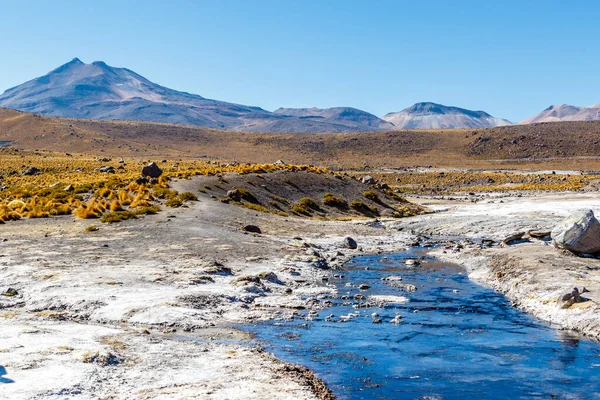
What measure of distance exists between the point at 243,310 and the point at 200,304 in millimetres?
1532

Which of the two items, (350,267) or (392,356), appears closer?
(392,356)

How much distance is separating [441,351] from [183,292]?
9.62 m

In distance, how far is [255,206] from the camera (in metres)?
47.1

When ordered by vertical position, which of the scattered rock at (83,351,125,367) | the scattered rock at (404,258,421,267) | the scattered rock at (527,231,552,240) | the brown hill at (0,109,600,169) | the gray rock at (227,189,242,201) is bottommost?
the scattered rock at (83,351,125,367)

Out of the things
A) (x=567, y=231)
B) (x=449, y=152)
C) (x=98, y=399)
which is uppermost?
(x=449, y=152)

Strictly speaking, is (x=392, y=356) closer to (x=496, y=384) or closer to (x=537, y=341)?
(x=496, y=384)

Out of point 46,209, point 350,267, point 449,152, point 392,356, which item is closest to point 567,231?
point 350,267

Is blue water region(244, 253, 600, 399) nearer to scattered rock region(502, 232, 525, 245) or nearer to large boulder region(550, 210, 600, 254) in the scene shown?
large boulder region(550, 210, 600, 254)

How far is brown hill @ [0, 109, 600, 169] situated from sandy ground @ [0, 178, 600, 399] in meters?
114

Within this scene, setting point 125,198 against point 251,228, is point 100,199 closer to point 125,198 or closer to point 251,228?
point 125,198

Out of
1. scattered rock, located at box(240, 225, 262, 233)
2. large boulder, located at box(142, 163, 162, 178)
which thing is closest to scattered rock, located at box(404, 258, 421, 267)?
scattered rock, located at box(240, 225, 262, 233)

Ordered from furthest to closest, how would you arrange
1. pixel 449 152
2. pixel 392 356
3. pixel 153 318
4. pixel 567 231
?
pixel 449 152 < pixel 567 231 < pixel 153 318 < pixel 392 356

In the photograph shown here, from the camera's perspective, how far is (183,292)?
21062 millimetres

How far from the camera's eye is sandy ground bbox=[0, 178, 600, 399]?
13.1m
